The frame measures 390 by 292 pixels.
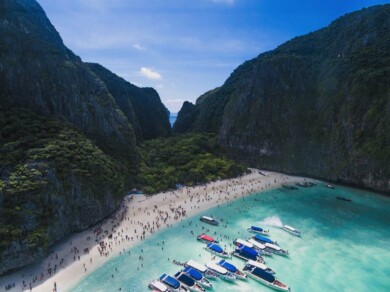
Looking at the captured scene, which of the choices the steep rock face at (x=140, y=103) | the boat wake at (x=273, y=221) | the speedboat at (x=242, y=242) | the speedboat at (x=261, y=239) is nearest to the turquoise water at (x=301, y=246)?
the boat wake at (x=273, y=221)

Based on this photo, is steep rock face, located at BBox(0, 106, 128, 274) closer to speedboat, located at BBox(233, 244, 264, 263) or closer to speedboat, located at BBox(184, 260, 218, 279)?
speedboat, located at BBox(184, 260, 218, 279)

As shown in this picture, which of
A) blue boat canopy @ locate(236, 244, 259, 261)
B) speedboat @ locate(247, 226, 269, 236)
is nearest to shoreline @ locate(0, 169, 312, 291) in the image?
speedboat @ locate(247, 226, 269, 236)

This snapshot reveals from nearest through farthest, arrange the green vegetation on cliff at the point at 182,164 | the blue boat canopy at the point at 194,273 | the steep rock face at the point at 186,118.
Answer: the blue boat canopy at the point at 194,273 < the green vegetation on cliff at the point at 182,164 < the steep rock face at the point at 186,118

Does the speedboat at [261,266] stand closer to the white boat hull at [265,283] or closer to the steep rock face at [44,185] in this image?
the white boat hull at [265,283]

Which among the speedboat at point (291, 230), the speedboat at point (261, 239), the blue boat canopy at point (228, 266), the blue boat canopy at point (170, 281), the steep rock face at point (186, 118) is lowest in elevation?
the blue boat canopy at point (170, 281)

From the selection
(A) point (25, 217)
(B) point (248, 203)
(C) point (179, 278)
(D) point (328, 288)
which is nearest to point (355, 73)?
(B) point (248, 203)

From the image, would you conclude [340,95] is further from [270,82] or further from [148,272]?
[148,272]
